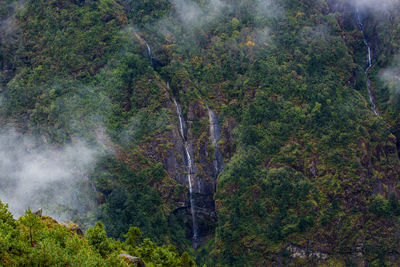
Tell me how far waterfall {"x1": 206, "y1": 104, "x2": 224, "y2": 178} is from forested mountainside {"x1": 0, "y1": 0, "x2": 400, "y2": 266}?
0.56 feet

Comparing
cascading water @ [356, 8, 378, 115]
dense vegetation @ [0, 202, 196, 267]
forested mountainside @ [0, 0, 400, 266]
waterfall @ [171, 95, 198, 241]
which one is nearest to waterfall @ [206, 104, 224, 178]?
forested mountainside @ [0, 0, 400, 266]

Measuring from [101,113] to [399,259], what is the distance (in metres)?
47.4

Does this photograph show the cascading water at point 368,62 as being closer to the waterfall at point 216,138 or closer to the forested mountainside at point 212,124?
the forested mountainside at point 212,124

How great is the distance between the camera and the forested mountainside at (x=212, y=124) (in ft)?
203

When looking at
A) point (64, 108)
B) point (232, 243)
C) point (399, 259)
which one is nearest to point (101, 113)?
point (64, 108)

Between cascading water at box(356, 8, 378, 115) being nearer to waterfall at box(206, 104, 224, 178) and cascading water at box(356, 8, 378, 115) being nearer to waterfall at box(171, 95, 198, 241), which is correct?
waterfall at box(206, 104, 224, 178)

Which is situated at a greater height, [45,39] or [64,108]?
[45,39]

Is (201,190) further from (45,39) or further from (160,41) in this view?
(45,39)

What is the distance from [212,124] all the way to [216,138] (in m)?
2.38

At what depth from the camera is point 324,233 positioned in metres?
61.7

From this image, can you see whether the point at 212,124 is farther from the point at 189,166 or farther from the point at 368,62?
the point at 368,62

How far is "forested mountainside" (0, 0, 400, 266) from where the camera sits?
2435 inches

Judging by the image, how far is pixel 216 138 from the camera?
7012 centimetres

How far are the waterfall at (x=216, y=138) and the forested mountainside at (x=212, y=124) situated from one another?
0.56 ft
